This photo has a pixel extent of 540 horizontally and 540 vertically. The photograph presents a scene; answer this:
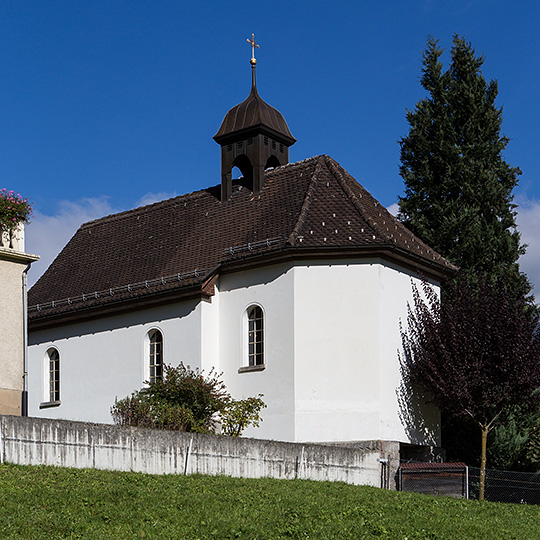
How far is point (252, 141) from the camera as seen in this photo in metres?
30.2

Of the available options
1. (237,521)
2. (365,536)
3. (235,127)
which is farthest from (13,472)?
(235,127)

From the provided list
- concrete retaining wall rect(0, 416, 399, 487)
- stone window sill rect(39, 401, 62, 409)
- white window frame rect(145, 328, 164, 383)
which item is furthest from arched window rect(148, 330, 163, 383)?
concrete retaining wall rect(0, 416, 399, 487)

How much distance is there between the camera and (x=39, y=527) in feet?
40.4

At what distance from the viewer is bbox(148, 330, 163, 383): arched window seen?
27.6 meters

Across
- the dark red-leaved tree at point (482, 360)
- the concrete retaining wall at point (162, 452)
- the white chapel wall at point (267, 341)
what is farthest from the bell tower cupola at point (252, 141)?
the concrete retaining wall at point (162, 452)

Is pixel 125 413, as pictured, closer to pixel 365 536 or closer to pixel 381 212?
pixel 381 212

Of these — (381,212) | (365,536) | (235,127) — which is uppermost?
(235,127)

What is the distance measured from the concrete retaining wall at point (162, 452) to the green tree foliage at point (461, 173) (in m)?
11.6

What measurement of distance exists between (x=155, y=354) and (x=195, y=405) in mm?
3483

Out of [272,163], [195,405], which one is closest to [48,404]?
[195,405]

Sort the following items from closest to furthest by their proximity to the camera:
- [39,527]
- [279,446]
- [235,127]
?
1. [39,527]
2. [279,446]
3. [235,127]

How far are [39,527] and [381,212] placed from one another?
58.7ft

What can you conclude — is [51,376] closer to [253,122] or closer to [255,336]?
[255,336]

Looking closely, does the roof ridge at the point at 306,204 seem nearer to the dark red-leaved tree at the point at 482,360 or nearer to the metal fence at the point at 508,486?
the dark red-leaved tree at the point at 482,360
